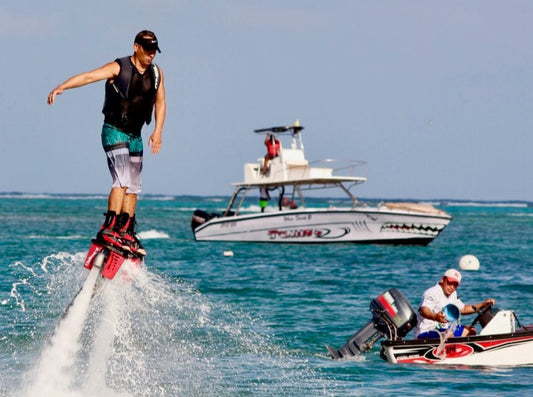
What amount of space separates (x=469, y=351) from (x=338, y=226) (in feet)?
88.8

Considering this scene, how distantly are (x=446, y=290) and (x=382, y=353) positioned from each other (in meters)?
1.97

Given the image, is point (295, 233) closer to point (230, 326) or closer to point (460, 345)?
point (230, 326)

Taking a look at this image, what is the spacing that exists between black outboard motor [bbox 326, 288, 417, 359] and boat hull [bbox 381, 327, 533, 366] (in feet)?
0.71

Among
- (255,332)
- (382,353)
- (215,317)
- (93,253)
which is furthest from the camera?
(215,317)

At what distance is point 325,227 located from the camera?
148 ft

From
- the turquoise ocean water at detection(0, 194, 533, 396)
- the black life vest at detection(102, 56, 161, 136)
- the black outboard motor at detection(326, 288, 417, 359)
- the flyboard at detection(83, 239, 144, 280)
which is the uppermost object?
the black life vest at detection(102, 56, 161, 136)

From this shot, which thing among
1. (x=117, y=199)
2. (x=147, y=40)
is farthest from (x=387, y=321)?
(x=147, y=40)

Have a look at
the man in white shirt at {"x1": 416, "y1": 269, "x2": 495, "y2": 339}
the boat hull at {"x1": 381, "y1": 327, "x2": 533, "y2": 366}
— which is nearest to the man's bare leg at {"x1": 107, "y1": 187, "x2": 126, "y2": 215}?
the man in white shirt at {"x1": 416, "y1": 269, "x2": 495, "y2": 339}

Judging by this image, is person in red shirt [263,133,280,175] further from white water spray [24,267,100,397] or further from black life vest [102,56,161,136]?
black life vest [102,56,161,136]

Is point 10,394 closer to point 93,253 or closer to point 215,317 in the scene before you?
point 93,253

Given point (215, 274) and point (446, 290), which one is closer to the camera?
point (446, 290)

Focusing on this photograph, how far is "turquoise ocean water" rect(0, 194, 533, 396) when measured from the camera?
35.7 ft

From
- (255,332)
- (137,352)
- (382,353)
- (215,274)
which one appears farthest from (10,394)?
(215,274)

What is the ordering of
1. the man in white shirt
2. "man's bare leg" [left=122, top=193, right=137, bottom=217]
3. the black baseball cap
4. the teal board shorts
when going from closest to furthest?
the black baseball cap → the teal board shorts → "man's bare leg" [left=122, top=193, right=137, bottom=217] → the man in white shirt
